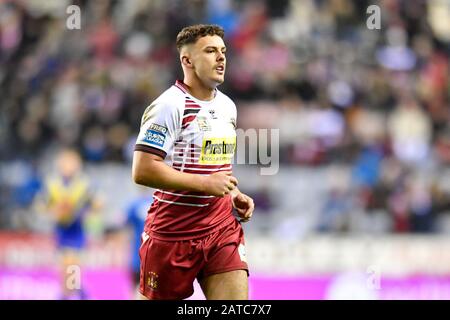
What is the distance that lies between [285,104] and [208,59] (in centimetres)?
789

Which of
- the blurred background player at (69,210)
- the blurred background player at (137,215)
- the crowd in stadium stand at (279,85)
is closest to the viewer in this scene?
the blurred background player at (137,215)

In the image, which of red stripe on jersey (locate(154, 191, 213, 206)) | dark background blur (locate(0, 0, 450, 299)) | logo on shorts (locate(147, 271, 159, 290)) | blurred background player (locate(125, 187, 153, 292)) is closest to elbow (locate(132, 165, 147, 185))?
red stripe on jersey (locate(154, 191, 213, 206))

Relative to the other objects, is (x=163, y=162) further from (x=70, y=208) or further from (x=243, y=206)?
(x=70, y=208)

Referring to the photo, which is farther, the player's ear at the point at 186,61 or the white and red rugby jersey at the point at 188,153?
the player's ear at the point at 186,61

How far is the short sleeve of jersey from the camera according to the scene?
6.07 metres

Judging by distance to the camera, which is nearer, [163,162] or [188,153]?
[163,162]

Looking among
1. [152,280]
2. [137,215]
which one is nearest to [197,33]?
[152,280]

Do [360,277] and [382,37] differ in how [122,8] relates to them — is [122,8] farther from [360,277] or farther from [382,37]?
[360,277]

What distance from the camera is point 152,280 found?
631 centimetres

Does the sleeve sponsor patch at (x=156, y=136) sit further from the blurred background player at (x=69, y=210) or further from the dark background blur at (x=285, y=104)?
the dark background blur at (x=285, y=104)

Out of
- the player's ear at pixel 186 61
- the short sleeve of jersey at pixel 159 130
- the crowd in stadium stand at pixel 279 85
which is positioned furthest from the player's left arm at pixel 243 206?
the crowd in stadium stand at pixel 279 85

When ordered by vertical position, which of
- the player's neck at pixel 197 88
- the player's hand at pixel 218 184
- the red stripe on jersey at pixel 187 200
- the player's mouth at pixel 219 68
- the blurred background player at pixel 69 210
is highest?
the player's mouth at pixel 219 68

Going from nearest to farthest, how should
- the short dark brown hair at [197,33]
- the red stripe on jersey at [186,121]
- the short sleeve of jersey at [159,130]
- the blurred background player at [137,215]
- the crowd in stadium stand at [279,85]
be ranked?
the short sleeve of jersey at [159,130], the red stripe on jersey at [186,121], the short dark brown hair at [197,33], the blurred background player at [137,215], the crowd in stadium stand at [279,85]

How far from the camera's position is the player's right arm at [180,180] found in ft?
19.6
